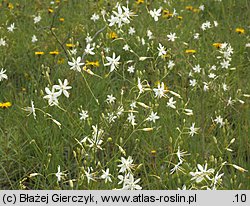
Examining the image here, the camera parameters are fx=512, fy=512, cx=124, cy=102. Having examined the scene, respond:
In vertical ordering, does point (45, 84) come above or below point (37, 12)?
below

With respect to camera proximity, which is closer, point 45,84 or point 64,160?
point 64,160

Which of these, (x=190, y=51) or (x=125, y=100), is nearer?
(x=125, y=100)

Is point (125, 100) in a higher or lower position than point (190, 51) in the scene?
lower

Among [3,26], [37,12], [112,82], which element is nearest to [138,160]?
[112,82]

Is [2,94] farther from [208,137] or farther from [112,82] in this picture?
[208,137]

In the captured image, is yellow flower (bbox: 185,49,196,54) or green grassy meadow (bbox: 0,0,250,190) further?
yellow flower (bbox: 185,49,196,54)

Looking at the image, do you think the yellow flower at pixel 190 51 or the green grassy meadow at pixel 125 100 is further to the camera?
the yellow flower at pixel 190 51
